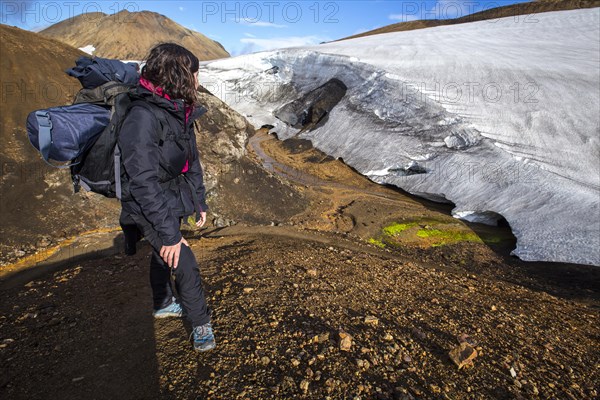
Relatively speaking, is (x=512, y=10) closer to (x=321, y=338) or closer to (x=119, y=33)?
(x=321, y=338)

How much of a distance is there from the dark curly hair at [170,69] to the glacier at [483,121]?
7.65 m

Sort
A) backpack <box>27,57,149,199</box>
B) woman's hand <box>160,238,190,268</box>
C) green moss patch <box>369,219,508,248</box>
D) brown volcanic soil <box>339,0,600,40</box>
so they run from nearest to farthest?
backpack <box>27,57,149,199</box>, woman's hand <box>160,238,190,268</box>, green moss patch <box>369,219,508,248</box>, brown volcanic soil <box>339,0,600,40</box>

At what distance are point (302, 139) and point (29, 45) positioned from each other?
10.1m

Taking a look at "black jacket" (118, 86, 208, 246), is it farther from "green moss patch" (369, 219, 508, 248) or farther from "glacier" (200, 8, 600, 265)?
"glacier" (200, 8, 600, 265)

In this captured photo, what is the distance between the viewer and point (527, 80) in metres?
12.1

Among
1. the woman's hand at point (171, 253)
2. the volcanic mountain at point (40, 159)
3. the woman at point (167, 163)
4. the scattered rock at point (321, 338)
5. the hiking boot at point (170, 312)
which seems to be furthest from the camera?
the volcanic mountain at point (40, 159)

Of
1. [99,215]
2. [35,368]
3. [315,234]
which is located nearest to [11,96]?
[99,215]

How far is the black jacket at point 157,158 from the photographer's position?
234 cm

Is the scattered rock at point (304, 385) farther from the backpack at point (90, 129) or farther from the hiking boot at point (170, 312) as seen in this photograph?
the backpack at point (90, 129)

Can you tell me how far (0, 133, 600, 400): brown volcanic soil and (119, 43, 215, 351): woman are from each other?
45cm

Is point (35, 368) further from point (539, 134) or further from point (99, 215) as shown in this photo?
point (539, 134)

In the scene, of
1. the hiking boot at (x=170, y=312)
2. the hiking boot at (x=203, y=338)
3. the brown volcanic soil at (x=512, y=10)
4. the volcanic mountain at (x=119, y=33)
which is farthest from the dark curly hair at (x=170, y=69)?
the volcanic mountain at (x=119, y=33)

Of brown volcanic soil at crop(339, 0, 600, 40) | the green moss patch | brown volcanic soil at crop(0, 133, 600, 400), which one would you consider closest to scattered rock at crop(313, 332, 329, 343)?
brown volcanic soil at crop(0, 133, 600, 400)

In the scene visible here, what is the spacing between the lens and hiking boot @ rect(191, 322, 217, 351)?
2.95 m
